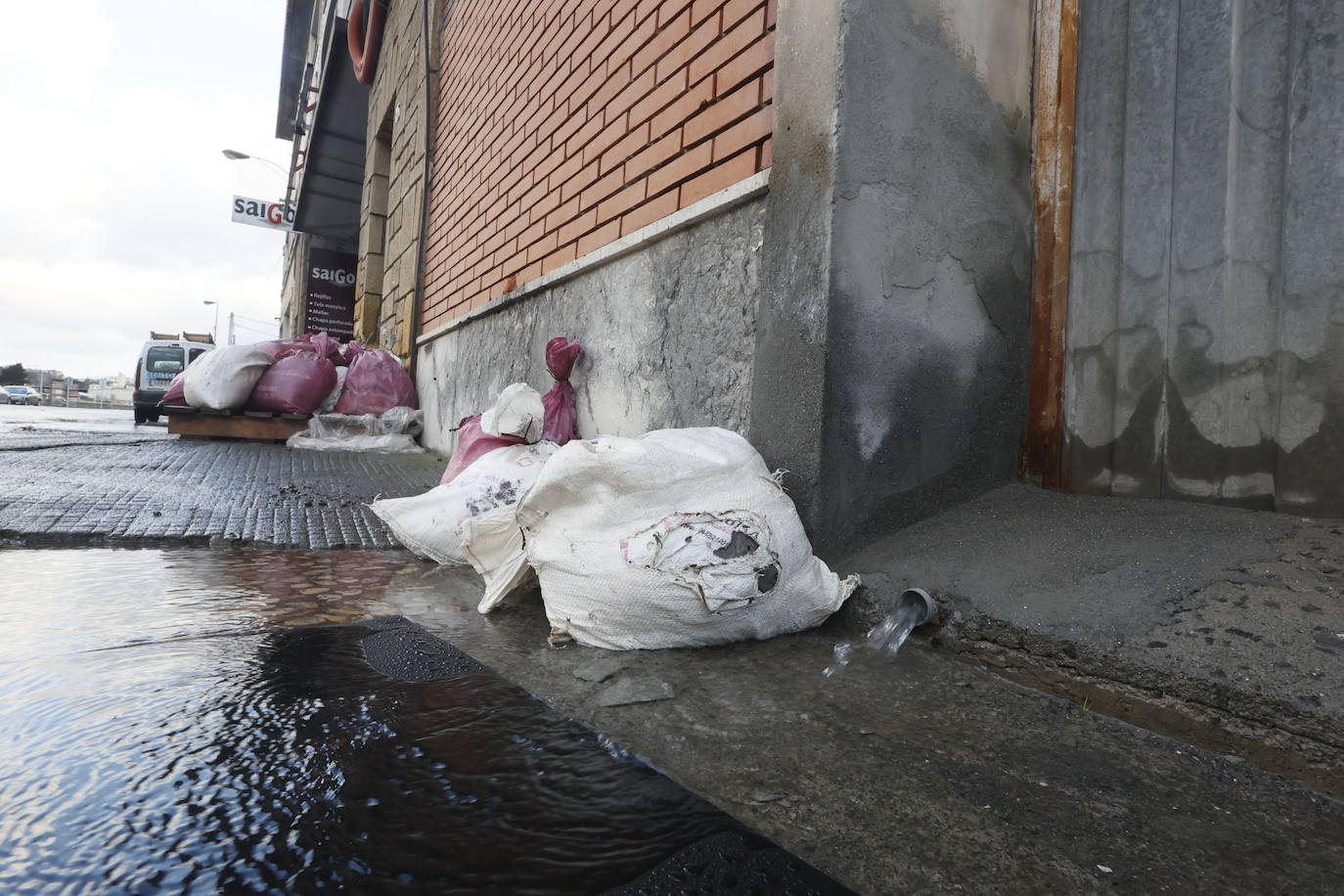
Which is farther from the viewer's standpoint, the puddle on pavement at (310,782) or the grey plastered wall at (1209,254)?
the grey plastered wall at (1209,254)

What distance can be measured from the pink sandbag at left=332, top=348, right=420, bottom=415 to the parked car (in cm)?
3995

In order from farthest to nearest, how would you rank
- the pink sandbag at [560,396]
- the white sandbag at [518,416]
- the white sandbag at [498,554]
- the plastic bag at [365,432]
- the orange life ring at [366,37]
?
the orange life ring at [366,37], the plastic bag at [365,432], the pink sandbag at [560,396], the white sandbag at [518,416], the white sandbag at [498,554]

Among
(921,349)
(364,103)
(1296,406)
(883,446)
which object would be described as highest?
(364,103)

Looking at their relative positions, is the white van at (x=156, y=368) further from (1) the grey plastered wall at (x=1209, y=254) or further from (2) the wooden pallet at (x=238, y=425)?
(1) the grey plastered wall at (x=1209, y=254)

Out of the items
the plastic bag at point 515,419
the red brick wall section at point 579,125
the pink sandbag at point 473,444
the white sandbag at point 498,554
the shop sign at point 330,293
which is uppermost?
the shop sign at point 330,293

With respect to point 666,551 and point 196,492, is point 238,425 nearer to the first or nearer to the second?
point 196,492

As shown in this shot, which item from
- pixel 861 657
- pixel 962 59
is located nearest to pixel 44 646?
pixel 861 657

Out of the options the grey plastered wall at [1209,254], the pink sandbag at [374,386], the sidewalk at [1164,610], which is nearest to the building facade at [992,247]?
the grey plastered wall at [1209,254]

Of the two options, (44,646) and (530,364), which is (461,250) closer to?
(530,364)

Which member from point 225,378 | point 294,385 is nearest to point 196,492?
point 294,385

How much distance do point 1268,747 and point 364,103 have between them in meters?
12.0

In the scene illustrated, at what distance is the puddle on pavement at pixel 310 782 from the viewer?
717 millimetres

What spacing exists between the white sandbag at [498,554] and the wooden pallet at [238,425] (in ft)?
15.7

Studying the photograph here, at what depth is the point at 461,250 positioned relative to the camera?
196 inches
